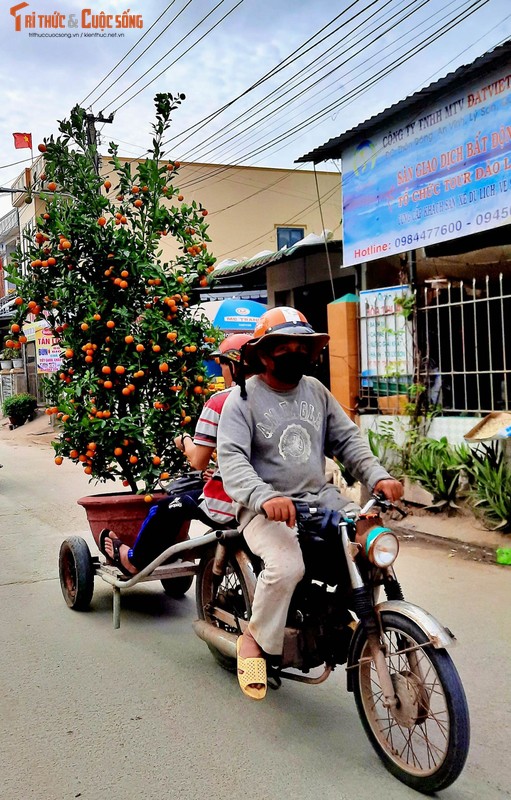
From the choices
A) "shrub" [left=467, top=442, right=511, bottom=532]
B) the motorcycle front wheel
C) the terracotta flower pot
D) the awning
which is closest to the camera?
the motorcycle front wheel

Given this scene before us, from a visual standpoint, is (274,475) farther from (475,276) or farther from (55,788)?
(475,276)

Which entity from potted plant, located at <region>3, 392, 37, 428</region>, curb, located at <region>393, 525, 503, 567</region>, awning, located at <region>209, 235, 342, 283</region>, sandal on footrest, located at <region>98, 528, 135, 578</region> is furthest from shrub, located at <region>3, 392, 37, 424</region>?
sandal on footrest, located at <region>98, 528, 135, 578</region>

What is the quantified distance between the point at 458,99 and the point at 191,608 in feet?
17.9

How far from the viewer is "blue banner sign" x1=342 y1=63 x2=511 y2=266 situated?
6.86 metres

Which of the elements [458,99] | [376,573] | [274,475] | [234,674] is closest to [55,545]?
[234,674]

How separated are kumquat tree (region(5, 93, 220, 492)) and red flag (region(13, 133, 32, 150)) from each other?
915 inches

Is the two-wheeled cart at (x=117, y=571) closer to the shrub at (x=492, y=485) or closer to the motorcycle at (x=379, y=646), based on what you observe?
the motorcycle at (x=379, y=646)

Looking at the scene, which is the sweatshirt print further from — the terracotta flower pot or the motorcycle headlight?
the terracotta flower pot

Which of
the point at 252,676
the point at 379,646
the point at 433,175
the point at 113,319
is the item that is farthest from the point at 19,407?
the point at 379,646

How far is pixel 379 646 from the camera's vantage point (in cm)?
287

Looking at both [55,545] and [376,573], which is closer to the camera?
[376,573]

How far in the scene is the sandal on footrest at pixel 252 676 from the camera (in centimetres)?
304

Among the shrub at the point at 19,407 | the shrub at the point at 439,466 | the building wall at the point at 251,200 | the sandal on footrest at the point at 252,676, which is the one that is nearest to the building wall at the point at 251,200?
the building wall at the point at 251,200

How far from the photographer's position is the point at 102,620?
194 inches
